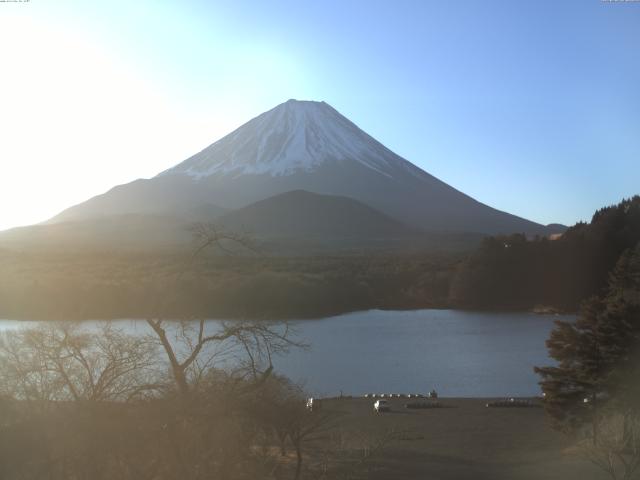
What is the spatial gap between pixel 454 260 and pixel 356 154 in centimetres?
4050

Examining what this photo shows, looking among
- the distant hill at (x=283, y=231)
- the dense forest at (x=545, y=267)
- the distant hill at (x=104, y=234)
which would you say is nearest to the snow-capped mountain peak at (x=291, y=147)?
the distant hill at (x=283, y=231)

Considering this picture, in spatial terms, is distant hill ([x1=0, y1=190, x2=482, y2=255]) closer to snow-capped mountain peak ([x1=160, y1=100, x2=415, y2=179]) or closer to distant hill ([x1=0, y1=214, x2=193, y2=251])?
distant hill ([x1=0, y1=214, x2=193, y2=251])

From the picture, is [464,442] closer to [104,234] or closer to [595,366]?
[595,366]

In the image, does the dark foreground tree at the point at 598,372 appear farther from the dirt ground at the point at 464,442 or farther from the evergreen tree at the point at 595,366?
the dirt ground at the point at 464,442

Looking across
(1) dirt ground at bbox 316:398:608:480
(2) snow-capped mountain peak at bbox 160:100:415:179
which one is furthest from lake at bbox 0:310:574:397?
(2) snow-capped mountain peak at bbox 160:100:415:179

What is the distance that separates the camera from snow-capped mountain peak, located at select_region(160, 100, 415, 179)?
269 feet

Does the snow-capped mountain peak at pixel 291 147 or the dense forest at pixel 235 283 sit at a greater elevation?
the snow-capped mountain peak at pixel 291 147

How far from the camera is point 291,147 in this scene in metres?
84.9

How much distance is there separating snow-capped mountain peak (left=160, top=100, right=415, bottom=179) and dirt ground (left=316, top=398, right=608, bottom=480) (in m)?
65.8

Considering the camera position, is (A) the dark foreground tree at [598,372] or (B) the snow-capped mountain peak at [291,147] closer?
(A) the dark foreground tree at [598,372]

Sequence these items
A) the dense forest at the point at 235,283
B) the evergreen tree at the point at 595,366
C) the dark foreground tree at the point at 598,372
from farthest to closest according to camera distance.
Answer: the dense forest at the point at 235,283 → the evergreen tree at the point at 595,366 → the dark foreground tree at the point at 598,372

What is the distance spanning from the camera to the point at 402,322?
3077 cm

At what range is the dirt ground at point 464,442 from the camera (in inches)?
399

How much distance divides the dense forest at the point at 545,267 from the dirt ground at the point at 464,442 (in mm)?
22122
